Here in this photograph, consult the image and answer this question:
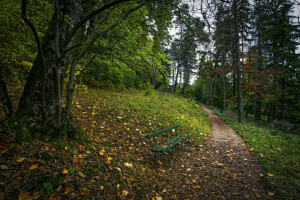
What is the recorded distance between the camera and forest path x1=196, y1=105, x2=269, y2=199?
3.16 metres

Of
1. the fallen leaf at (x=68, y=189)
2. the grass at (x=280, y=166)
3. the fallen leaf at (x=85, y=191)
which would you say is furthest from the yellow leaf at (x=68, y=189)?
the grass at (x=280, y=166)

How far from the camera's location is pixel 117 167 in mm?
2994

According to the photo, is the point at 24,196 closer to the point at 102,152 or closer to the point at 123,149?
the point at 102,152

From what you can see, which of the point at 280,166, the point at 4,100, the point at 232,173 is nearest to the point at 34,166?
the point at 4,100

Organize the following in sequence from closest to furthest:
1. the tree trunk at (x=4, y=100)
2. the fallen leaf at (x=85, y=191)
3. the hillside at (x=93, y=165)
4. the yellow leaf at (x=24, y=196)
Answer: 1. the yellow leaf at (x=24, y=196)
2. the hillside at (x=93, y=165)
3. the fallen leaf at (x=85, y=191)
4. the tree trunk at (x=4, y=100)

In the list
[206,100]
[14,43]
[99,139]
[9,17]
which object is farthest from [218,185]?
[206,100]

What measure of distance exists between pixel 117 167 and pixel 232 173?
3472mm

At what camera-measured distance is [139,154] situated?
3.96 m

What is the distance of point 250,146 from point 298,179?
2.38 meters

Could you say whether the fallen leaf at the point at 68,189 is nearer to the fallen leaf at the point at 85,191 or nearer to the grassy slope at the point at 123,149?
A: the fallen leaf at the point at 85,191

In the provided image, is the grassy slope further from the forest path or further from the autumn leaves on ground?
the forest path

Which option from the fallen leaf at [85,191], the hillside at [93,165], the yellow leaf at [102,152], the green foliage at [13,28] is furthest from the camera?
the yellow leaf at [102,152]

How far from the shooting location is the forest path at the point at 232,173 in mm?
3158

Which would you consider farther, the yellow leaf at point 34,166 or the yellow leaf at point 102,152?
the yellow leaf at point 102,152
